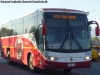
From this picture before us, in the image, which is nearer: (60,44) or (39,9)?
(60,44)

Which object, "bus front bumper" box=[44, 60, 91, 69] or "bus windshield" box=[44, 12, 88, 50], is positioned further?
"bus windshield" box=[44, 12, 88, 50]

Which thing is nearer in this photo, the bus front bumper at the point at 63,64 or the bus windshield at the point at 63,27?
the bus front bumper at the point at 63,64

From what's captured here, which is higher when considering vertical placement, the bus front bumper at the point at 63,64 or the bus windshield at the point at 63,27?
the bus windshield at the point at 63,27

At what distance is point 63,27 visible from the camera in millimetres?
13508

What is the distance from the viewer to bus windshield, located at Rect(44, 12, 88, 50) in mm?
13172

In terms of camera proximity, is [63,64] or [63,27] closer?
[63,64]

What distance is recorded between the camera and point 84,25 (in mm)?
13906

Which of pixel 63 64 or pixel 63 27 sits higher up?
pixel 63 27

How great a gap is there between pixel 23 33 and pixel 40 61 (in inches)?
167

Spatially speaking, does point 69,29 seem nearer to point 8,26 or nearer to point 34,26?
point 34,26

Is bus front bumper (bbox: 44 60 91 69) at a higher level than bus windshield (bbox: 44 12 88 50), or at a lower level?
lower

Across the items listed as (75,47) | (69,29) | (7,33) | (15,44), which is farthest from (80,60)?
(7,33)

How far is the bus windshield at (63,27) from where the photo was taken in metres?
13.2

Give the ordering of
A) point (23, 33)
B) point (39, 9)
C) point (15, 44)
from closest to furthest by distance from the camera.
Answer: point (39, 9)
point (23, 33)
point (15, 44)
